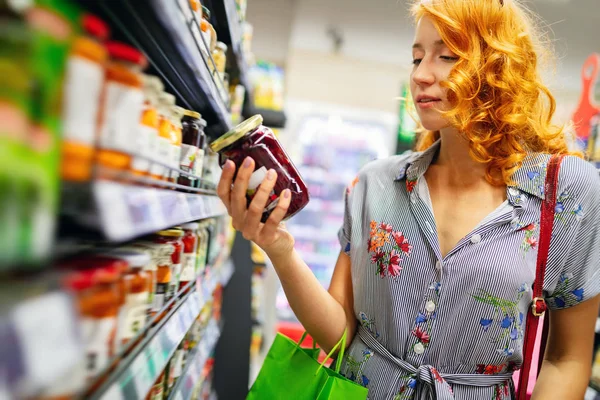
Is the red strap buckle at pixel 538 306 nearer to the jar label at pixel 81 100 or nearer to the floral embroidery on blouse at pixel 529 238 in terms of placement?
the floral embroidery on blouse at pixel 529 238

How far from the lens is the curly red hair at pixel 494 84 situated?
1.06 metres

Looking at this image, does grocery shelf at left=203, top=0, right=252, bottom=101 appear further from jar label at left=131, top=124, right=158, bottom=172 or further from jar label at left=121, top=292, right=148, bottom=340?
jar label at left=121, top=292, right=148, bottom=340

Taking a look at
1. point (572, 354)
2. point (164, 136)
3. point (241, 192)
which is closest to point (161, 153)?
point (164, 136)

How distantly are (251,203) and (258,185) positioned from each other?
0.04 m

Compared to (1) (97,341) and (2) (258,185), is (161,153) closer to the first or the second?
(2) (258,185)

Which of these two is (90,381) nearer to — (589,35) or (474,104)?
(474,104)

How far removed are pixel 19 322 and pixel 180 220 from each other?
1.53 feet

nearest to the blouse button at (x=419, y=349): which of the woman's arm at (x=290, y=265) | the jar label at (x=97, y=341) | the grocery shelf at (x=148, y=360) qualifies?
the woman's arm at (x=290, y=265)

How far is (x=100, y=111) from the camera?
468mm

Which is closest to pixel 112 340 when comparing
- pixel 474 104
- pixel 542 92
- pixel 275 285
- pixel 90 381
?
pixel 90 381

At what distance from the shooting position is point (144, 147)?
1.94 ft

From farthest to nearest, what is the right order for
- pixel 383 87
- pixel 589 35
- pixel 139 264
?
pixel 383 87
pixel 589 35
pixel 139 264

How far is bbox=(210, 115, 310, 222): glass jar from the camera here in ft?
2.59

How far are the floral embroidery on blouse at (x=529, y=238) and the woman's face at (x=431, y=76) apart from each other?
0.30 meters
